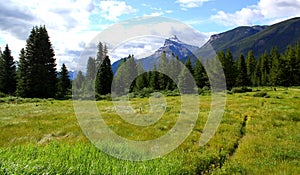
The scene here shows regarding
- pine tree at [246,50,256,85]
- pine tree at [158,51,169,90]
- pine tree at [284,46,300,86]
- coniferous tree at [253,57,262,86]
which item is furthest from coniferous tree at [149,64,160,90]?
coniferous tree at [253,57,262,86]

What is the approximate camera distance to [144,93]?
5988 centimetres

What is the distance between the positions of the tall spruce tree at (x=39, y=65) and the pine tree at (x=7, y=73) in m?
9.51

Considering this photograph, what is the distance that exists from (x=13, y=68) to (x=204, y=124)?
56828 millimetres

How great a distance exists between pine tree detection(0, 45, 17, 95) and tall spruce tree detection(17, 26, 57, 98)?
9.51 m

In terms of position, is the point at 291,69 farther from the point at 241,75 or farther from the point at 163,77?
the point at 163,77

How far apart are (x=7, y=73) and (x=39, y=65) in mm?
12216

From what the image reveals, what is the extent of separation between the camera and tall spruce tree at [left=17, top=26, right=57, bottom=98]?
5497 centimetres

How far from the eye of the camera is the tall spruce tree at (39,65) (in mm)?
54969

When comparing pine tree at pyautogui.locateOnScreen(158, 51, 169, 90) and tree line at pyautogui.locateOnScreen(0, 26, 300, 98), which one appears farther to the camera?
pine tree at pyautogui.locateOnScreen(158, 51, 169, 90)

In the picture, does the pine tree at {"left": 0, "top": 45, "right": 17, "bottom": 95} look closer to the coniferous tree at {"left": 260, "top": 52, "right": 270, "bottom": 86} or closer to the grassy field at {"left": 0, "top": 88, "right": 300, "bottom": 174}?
the grassy field at {"left": 0, "top": 88, "right": 300, "bottom": 174}

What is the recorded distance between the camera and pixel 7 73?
64.0 m

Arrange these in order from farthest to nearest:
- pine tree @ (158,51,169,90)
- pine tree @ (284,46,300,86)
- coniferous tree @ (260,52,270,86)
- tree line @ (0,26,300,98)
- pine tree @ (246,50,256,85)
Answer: pine tree @ (246,50,256,85) < coniferous tree @ (260,52,270,86) < pine tree @ (284,46,300,86) < pine tree @ (158,51,169,90) < tree line @ (0,26,300,98)

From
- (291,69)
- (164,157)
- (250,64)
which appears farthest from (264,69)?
(164,157)

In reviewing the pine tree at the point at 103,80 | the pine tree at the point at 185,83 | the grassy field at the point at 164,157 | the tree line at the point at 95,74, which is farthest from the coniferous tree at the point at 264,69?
the grassy field at the point at 164,157
